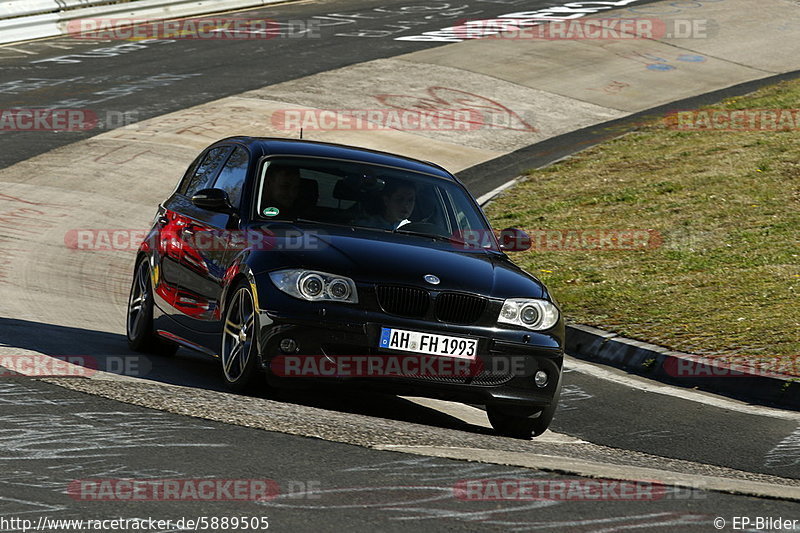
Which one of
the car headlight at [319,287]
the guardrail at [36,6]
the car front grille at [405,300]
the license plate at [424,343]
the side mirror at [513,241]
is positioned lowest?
the guardrail at [36,6]

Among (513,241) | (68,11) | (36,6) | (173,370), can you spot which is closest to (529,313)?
(513,241)

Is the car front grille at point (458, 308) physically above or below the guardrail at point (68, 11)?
above

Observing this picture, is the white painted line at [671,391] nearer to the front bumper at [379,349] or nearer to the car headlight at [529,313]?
the car headlight at [529,313]

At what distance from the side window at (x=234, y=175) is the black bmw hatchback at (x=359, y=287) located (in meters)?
0.02

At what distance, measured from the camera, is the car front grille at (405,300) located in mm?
7586

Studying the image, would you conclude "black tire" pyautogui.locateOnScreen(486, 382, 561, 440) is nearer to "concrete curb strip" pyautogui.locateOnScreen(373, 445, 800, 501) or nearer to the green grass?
"concrete curb strip" pyautogui.locateOnScreen(373, 445, 800, 501)

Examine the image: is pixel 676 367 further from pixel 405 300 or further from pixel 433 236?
pixel 405 300

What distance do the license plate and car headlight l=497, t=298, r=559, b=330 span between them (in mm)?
311

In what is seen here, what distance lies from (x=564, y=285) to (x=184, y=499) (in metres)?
8.83

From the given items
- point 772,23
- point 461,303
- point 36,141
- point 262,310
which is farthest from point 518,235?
point 772,23

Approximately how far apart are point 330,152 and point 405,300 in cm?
184

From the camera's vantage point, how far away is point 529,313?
7.89 m

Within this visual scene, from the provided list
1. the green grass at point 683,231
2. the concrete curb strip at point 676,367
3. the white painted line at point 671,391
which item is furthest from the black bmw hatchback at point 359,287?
the green grass at point 683,231

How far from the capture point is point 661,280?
1363 centimetres
